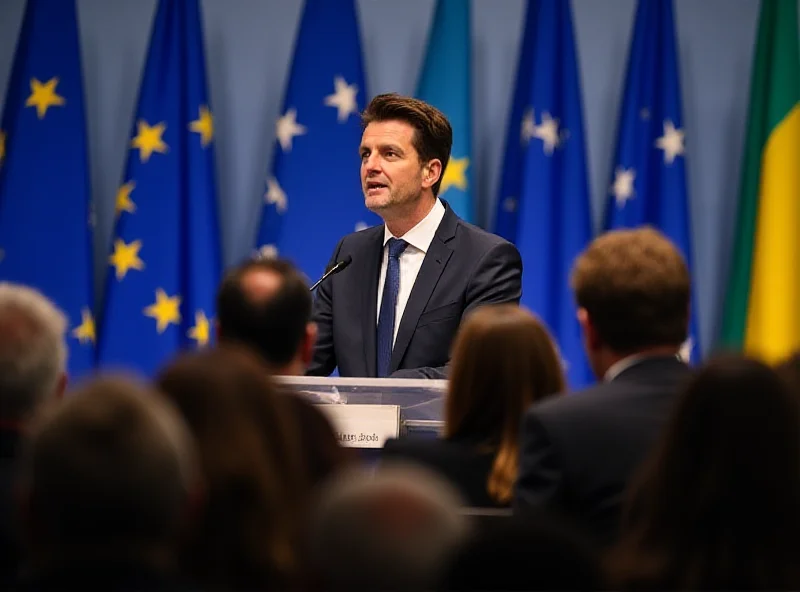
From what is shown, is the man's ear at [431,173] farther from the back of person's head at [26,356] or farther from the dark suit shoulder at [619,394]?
the back of person's head at [26,356]

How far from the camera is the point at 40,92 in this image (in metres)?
6.41

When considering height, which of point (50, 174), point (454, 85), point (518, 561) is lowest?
point (518, 561)

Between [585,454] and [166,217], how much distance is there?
4244mm

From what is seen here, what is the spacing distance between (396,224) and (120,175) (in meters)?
2.38

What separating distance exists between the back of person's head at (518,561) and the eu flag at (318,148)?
4.74 metres

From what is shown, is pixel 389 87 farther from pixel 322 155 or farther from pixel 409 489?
pixel 409 489

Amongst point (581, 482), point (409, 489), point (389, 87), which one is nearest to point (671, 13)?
point (389, 87)

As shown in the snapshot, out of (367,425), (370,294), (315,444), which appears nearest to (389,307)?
(370,294)

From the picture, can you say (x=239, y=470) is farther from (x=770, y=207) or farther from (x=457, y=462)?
(x=770, y=207)

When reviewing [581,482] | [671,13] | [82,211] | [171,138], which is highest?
[671,13]

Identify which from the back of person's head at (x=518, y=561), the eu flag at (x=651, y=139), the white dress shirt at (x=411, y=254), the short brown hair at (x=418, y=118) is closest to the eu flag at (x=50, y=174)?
the short brown hair at (x=418, y=118)

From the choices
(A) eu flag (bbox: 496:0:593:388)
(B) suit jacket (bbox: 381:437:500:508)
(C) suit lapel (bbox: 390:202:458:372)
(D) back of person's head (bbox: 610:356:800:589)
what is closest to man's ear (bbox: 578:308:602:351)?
(B) suit jacket (bbox: 381:437:500:508)

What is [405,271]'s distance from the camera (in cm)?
479

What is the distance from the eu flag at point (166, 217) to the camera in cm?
628
